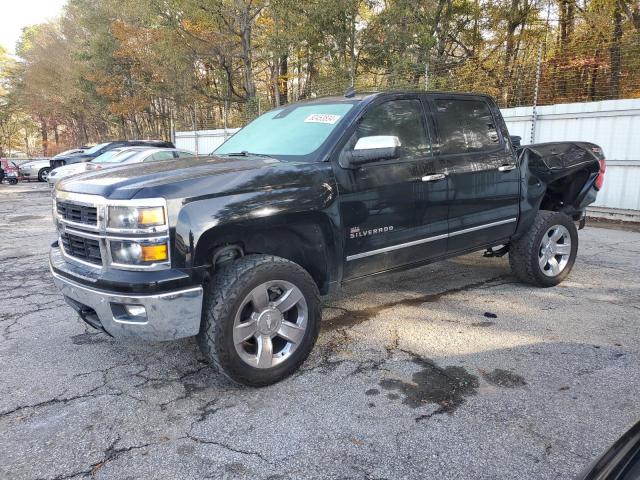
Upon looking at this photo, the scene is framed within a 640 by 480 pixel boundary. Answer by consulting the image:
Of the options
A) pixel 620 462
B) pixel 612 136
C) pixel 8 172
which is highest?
pixel 612 136

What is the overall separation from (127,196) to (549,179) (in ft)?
14.2

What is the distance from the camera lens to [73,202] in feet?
10.2

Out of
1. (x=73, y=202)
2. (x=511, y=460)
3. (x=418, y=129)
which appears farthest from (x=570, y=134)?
(x=73, y=202)

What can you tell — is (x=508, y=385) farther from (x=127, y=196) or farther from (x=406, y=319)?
(x=127, y=196)

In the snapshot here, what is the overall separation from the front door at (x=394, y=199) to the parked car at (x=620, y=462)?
234 centimetres

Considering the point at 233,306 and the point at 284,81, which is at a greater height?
the point at 284,81

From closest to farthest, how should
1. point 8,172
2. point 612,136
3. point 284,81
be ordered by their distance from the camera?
1. point 612,136
2. point 8,172
3. point 284,81

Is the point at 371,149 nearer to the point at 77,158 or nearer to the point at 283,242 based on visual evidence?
the point at 283,242

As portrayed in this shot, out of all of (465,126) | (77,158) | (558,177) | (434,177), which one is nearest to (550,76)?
(558,177)

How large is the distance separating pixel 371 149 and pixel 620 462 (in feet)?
8.40

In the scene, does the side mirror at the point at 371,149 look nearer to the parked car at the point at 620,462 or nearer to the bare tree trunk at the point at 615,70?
the parked car at the point at 620,462

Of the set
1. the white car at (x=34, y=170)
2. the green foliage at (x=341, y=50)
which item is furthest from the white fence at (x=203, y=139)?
the white car at (x=34, y=170)

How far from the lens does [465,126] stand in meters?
4.48

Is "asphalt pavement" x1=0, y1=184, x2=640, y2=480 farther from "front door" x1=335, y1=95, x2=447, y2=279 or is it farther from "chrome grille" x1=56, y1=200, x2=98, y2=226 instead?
"chrome grille" x1=56, y1=200, x2=98, y2=226
